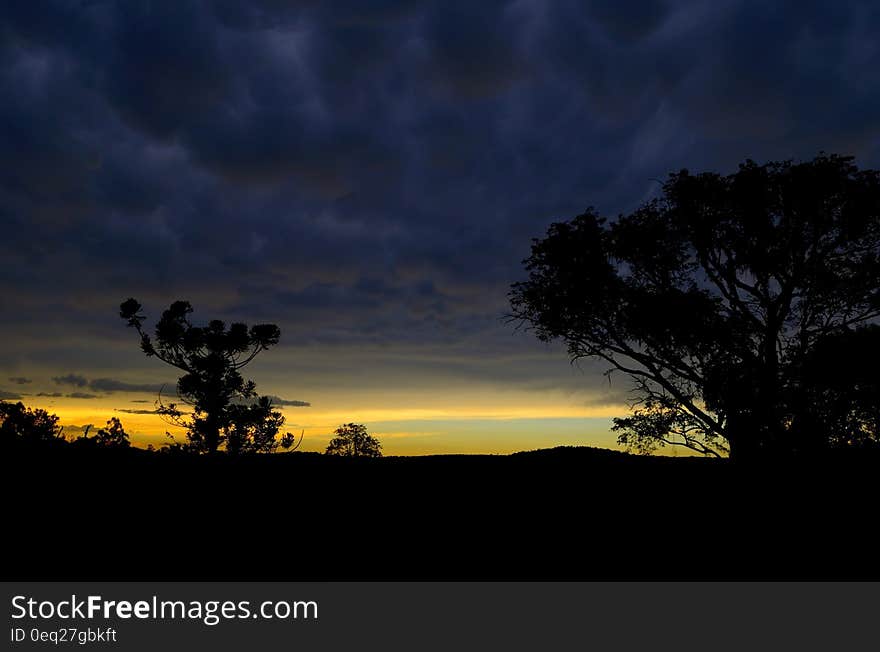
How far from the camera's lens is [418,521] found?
357 inches

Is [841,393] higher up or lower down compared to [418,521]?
higher up

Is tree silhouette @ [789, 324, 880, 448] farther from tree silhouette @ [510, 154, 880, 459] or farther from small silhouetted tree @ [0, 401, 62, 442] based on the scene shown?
small silhouetted tree @ [0, 401, 62, 442]

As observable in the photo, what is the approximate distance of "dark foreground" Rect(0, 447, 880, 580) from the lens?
7672 mm

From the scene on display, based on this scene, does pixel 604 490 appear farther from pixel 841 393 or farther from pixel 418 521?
pixel 841 393

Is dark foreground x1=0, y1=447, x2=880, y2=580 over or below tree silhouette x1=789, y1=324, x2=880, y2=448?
below

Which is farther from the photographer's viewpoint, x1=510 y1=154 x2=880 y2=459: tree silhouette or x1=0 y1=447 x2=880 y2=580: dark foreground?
x1=510 y1=154 x2=880 y2=459: tree silhouette

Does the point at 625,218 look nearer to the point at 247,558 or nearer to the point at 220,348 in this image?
the point at 247,558

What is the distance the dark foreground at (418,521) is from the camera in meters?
7.67

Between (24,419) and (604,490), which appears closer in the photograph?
(604,490)

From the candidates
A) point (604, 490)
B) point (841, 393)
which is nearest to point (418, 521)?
point (604, 490)

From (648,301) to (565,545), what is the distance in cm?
1777

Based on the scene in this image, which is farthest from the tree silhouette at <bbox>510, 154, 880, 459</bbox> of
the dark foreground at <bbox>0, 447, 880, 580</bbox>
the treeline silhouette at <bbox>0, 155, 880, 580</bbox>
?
the dark foreground at <bbox>0, 447, 880, 580</bbox>

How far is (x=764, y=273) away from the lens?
83.0 feet

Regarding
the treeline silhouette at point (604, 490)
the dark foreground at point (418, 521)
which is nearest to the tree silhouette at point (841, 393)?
the treeline silhouette at point (604, 490)
